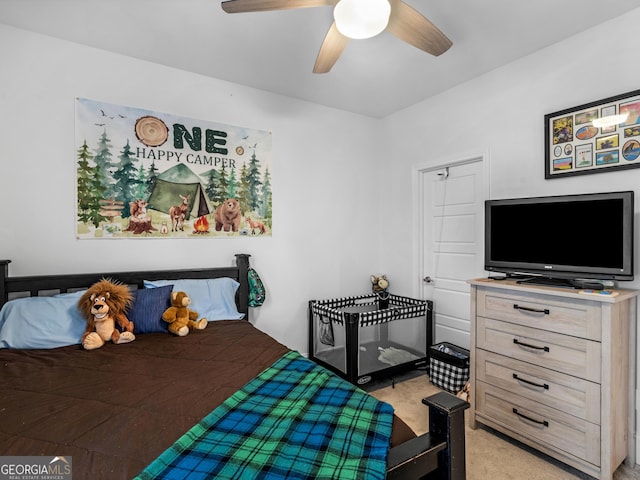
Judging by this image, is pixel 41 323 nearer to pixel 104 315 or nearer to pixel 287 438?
pixel 104 315

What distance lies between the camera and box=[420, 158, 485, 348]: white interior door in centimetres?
296

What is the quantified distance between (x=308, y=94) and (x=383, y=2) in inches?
75.0

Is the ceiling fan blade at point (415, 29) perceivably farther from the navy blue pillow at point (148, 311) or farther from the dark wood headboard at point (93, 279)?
the navy blue pillow at point (148, 311)

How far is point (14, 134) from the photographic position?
2.19 metres

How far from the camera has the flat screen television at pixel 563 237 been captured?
1.91 m

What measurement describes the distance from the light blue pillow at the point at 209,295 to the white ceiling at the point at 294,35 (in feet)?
5.55

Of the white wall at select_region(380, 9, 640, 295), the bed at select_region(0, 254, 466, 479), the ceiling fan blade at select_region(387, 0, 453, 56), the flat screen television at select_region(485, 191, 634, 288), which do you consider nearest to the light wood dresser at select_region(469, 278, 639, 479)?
the flat screen television at select_region(485, 191, 634, 288)

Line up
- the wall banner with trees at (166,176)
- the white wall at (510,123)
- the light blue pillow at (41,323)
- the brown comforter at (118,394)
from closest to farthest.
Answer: the brown comforter at (118,394)
the light blue pillow at (41,323)
the white wall at (510,123)
the wall banner with trees at (166,176)

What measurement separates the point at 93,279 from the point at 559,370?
2.98 metres

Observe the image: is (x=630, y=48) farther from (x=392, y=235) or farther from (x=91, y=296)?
(x=91, y=296)

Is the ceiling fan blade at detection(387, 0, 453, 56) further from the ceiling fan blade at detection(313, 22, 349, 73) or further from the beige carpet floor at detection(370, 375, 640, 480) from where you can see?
the beige carpet floor at detection(370, 375, 640, 480)

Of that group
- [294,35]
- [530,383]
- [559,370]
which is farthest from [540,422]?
[294,35]

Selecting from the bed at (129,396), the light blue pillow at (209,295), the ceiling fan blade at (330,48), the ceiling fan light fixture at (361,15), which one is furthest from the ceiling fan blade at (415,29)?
the light blue pillow at (209,295)

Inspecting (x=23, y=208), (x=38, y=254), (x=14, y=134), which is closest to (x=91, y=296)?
(x=38, y=254)
